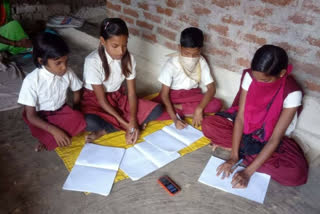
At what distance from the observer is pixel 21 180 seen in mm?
1603

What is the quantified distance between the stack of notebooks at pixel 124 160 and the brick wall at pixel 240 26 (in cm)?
85

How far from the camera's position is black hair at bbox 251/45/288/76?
1.49 m

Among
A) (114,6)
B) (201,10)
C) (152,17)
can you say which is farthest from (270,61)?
(114,6)

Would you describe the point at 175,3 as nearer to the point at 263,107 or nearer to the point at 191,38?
the point at 191,38

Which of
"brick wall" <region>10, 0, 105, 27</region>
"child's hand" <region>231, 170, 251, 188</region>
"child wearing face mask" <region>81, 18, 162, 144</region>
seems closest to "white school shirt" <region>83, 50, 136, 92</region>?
"child wearing face mask" <region>81, 18, 162, 144</region>

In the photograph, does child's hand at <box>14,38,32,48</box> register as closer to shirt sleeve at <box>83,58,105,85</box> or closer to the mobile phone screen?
shirt sleeve at <box>83,58,105,85</box>

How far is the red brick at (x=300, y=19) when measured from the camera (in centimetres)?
181

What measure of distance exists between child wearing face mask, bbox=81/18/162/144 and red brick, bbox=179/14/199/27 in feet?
2.60

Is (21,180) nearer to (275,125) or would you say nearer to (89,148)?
(89,148)

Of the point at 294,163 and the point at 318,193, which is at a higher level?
the point at 294,163

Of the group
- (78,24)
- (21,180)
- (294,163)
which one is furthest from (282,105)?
(78,24)

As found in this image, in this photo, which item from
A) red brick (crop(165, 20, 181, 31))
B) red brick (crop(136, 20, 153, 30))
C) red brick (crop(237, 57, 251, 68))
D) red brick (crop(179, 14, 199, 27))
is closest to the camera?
red brick (crop(237, 57, 251, 68))

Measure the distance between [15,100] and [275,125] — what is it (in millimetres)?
2123

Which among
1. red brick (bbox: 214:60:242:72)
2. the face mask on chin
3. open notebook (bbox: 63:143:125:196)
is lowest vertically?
open notebook (bbox: 63:143:125:196)
